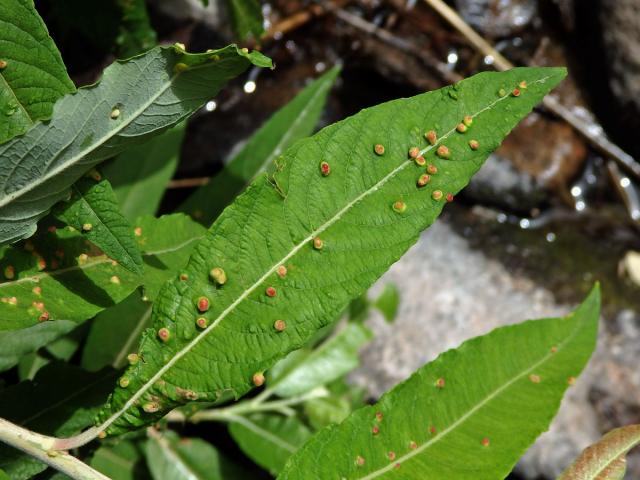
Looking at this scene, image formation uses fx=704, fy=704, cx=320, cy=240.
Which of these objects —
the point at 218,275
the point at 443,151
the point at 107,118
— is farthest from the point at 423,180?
the point at 107,118

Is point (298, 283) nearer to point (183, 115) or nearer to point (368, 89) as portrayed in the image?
point (183, 115)

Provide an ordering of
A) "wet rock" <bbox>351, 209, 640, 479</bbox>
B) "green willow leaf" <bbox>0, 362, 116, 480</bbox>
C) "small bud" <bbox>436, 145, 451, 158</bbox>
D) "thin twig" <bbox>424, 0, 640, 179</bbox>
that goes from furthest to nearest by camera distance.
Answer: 1. "thin twig" <bbox>424, 0, 640, 179</bbox>
2. "wet rock" <bbox>351, 209, 640, 479</bbox>
3. "green willow leaf" <bbox>0, 362, 116, 480</bbox>
4. "small bud" <bbox>436, 145, 451, 158</bbox>

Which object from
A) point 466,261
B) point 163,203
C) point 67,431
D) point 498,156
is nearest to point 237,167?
point 67,431

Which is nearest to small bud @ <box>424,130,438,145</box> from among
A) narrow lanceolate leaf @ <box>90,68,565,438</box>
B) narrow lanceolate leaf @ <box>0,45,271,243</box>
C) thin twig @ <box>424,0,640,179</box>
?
narrow lanceolate leaf @ <box>90,68,565,438</box>

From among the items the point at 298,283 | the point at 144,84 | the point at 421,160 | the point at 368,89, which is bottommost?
the point at 368,89

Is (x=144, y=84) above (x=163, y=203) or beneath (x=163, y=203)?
above

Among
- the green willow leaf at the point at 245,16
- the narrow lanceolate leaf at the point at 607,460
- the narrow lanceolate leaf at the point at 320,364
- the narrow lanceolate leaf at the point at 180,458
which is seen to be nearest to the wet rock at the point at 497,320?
the narrow lanceolate leaf at the point at 320,364

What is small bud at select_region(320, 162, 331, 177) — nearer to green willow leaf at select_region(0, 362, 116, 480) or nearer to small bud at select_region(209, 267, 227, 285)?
small bud at select_region(209, 267, 227, 285)
